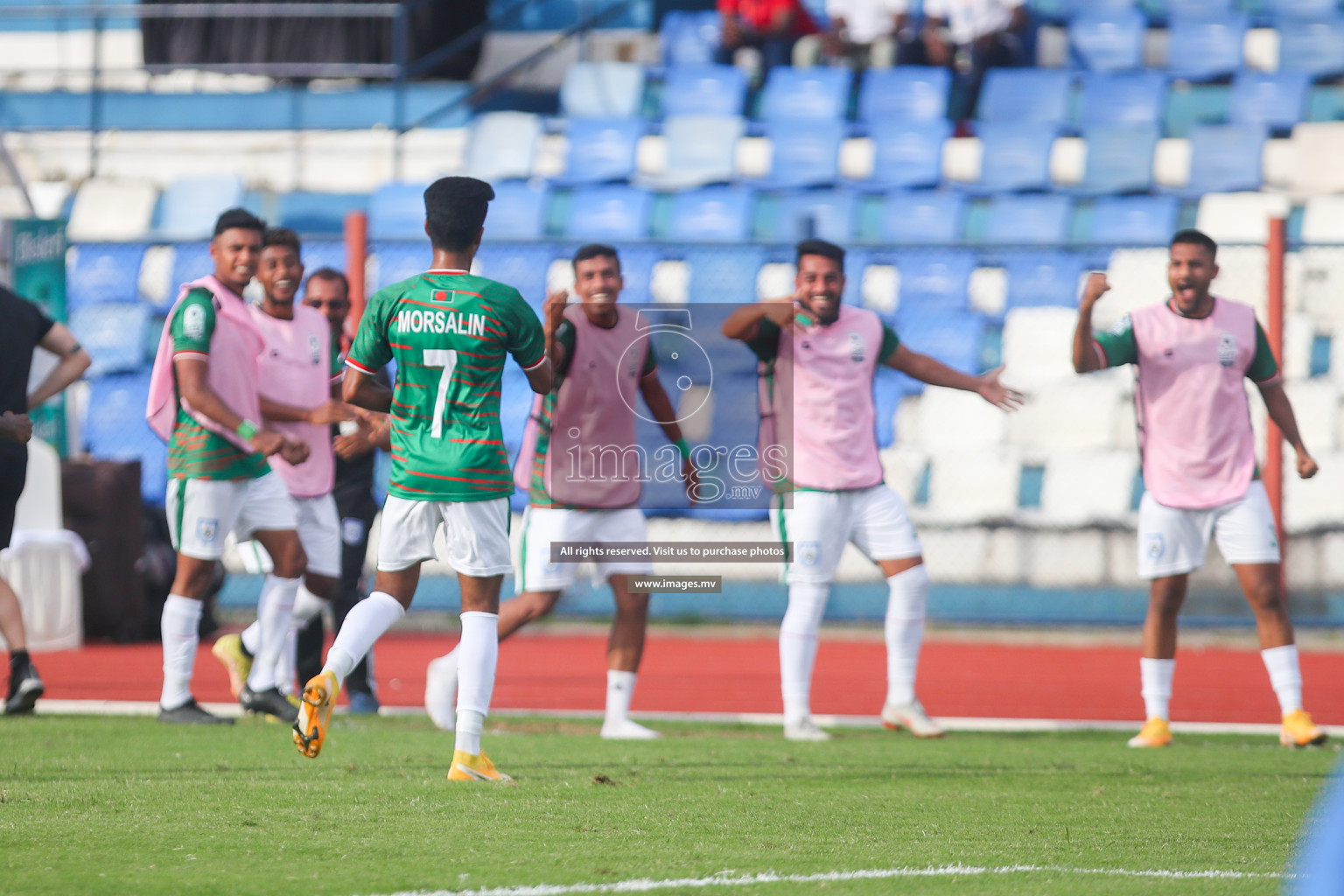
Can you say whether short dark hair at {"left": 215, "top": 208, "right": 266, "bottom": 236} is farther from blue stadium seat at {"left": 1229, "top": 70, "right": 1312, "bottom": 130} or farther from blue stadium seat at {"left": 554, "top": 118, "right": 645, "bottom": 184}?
blue stadium seat at {"left": 1229, "top": 70, "right": 1312, "bottom": 130}

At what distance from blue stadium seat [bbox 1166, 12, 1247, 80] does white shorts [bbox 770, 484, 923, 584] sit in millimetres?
9631

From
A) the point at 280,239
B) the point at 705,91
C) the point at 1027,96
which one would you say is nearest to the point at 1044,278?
the point at 1027,96

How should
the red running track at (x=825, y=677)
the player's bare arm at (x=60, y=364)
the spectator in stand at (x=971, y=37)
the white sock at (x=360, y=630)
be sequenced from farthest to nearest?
the spectator in stand at (x=971, y=37) < the red running track at (x=825, y=677) < the player's bare arm at (x=60, y=364) < the white sock at (x=360, y=630)

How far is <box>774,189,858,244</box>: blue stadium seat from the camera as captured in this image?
14.1m

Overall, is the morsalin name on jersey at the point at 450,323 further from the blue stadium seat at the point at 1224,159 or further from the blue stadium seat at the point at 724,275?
the blue stadium seat at the point at 1224,159

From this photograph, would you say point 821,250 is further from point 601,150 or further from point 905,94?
point 905,94

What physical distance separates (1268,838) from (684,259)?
870 centimetres

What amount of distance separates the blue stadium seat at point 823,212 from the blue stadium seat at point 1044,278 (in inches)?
76.4

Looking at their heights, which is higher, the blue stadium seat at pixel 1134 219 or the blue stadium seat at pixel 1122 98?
the blue stadium seat at pixel 1122 98

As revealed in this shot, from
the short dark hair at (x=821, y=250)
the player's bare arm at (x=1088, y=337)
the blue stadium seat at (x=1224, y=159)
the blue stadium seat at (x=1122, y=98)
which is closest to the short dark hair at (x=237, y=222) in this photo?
the short dark hair at (x=821, y=250)

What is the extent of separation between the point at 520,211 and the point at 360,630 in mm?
9901

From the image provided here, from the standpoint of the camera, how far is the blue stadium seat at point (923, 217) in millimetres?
13992

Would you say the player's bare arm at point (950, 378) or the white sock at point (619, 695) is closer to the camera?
the white sock at point (619, 695)

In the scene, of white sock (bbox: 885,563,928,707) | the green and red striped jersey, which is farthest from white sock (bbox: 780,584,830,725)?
the green and red striped jersey
